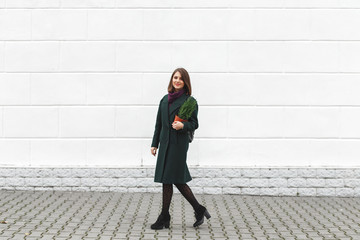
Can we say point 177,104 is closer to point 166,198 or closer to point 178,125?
point 178,125

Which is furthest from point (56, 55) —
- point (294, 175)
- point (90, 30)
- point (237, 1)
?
point (294, 175)

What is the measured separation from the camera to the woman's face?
757 cm

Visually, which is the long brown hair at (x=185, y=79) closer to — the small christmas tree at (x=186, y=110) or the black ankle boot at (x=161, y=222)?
the small christmas tree at (x=186, y=110)

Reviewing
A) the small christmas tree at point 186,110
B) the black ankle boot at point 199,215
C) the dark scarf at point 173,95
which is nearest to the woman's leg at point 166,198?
the black ankle boot at point 199,215

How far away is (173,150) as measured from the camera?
754cm

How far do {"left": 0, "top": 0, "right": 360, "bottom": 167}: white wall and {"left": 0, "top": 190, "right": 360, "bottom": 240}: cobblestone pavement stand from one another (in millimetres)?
742

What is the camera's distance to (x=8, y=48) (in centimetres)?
1014

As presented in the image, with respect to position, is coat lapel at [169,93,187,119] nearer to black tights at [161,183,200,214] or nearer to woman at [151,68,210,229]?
woman at [151,68,210,229]

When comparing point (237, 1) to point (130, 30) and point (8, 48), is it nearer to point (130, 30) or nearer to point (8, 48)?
point (130, 30)

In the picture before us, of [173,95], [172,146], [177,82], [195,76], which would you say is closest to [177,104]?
[173,95]

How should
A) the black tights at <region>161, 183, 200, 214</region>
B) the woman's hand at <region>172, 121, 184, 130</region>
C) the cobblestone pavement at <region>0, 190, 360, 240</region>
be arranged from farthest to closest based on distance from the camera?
the black tights at <region>161, 183, 200, 214</region> < the woman's hand at <region>172, 121, 184, 130</region> < the cobblestone pavement at <region>0, 190, 360, 240</region>

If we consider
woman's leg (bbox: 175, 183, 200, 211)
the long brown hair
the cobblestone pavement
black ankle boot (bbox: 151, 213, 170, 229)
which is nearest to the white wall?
the cobblestone pavement

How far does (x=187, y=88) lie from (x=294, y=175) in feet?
10.4

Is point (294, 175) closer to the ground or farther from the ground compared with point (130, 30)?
closer to the ground
